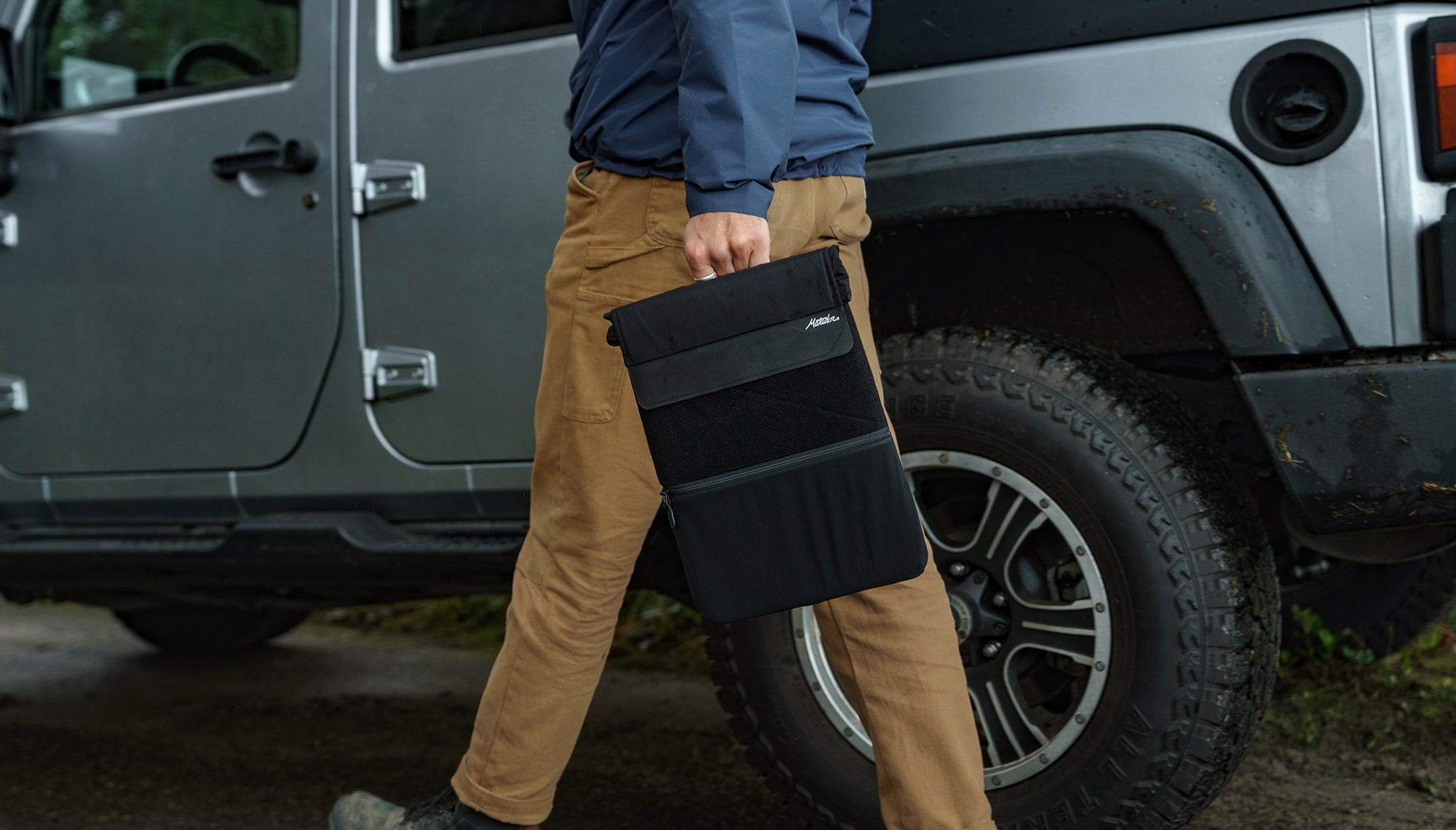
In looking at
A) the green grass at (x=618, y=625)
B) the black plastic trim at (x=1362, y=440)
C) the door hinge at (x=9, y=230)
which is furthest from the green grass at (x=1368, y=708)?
the door hinge at (x=9, y=230)

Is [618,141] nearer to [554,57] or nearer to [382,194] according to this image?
[554,57]

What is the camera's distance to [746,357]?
1526 mm

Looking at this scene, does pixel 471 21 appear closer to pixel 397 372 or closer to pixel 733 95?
pixel 397 372

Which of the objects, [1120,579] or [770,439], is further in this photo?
[1120,579]

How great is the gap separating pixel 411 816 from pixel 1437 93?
68.9 inches

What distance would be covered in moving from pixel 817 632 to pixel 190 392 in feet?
4.63

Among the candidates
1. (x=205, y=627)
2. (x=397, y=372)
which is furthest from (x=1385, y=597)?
(x=205, y=627)

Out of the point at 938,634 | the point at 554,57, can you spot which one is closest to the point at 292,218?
the point at 554,57

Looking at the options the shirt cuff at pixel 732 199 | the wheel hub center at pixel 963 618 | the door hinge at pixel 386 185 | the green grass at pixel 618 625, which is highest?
the door hinge at pixel 386 185

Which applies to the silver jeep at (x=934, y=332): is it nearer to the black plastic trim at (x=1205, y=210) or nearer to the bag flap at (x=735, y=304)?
the black plastic trim at (x=1205, y=210)

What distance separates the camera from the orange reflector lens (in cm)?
160

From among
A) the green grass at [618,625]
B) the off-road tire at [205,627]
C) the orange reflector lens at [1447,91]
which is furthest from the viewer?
the off-road tire at [205,627]

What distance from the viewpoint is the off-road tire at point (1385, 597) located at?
2.61 m

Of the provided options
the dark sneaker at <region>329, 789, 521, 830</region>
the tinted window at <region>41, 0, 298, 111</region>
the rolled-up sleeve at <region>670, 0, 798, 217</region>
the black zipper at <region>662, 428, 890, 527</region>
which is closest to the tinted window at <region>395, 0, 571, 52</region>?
the tinted window at <region>41, 0, 298, 111</region>
